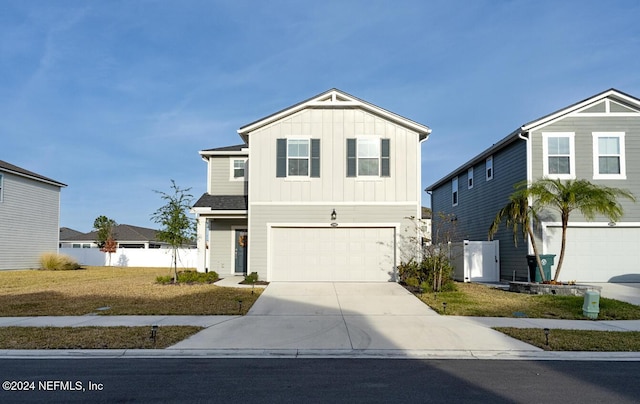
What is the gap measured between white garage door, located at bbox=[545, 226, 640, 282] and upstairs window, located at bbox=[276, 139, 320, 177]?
9495 millimetres

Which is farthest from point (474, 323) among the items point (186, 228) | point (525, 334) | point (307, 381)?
point (186, 228)

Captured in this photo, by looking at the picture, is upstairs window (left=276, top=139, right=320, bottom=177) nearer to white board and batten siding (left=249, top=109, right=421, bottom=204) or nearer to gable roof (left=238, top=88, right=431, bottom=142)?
white board and batten siding (left=249, top=109, right=421, bottom=204)

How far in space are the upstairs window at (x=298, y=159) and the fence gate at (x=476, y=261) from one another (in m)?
7.09

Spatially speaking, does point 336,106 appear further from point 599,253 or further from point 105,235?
point 105,235

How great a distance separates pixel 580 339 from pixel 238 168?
16.0m

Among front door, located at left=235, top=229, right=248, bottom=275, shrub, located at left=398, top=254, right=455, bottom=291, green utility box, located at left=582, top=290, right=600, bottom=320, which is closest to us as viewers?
green utility box, located at left=582, top=290, right=600, bottom=320

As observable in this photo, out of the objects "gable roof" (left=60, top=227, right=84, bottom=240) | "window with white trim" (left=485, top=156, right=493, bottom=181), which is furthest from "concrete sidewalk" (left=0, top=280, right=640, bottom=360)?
"gable roof" (left=60, top=227, right=84, bottom=240)

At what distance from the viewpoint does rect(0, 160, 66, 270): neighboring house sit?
27547mm

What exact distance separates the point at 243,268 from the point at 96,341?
1210cm

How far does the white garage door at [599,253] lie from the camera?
18406mm

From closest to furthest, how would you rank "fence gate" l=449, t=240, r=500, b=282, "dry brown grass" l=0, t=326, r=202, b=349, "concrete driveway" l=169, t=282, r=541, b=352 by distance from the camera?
"dry brown grass" l=0, t=326, r=202, b=349, "concrete driveway" l=169, t=282, r=541, b=352, "fence gate" l=449, t=240, r=500, b=282

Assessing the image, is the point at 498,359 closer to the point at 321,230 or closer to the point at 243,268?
the point at 321,230

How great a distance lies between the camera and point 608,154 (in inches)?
735

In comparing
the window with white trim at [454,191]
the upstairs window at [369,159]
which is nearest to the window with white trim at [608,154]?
the upstairs window at [369,159]
